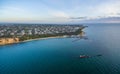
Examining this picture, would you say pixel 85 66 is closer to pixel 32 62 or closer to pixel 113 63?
pixel 113 63

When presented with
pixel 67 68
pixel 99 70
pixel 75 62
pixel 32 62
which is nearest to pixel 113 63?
pixel 99 70

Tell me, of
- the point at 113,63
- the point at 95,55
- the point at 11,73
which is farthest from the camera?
the point at 95,55

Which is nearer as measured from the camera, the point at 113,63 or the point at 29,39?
the point at 113,63

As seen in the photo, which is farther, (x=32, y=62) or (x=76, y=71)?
(x=32, y=62)

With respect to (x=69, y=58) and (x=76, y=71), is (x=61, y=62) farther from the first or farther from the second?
(x=76, y=71)

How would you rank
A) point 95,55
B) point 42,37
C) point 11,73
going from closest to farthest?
1. point 11,73
2. point 95,55
3. point 42,37

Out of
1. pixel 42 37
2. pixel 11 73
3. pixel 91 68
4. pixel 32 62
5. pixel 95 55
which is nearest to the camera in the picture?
pixel 11 73

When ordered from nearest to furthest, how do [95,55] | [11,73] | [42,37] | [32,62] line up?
[11,73]
[32,62]
[95,55]
[42,37]

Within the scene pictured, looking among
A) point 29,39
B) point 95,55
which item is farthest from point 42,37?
point 95,55
